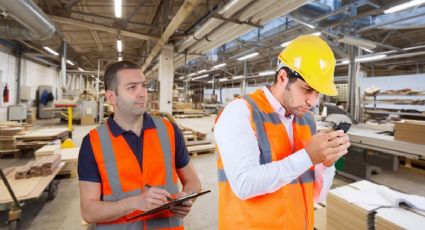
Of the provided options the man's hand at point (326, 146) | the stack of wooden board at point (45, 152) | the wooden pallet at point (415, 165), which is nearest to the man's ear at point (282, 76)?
the man's hand at point (326, 146)

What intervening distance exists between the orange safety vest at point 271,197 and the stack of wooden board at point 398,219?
930 millimetres

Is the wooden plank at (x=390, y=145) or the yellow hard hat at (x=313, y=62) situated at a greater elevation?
the yellow hard hat at (x=313, y=62)

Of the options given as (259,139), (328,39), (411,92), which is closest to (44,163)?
(259,139)

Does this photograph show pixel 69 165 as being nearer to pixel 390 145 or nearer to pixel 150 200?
pixel 150 200

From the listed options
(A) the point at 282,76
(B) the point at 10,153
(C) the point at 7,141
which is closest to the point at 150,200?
(A) the point at 282,76

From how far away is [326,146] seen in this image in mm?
1096

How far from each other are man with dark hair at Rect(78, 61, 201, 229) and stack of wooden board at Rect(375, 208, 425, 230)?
1.49 meters

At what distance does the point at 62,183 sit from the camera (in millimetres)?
5066

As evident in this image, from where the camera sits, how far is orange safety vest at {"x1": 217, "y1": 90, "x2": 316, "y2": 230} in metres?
1.27

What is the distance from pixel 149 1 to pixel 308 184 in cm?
763

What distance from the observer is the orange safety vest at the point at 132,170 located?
1.45 metres

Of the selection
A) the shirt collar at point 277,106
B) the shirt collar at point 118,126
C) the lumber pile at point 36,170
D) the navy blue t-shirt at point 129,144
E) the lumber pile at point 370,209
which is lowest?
the lumber pile at point 36,170

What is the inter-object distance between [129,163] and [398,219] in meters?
2.04

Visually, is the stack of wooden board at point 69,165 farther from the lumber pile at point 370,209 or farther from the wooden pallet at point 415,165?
the wooden pallet at point 415,165
